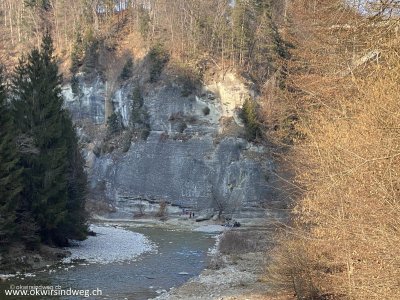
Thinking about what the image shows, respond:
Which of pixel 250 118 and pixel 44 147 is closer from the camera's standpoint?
pixel 44 147

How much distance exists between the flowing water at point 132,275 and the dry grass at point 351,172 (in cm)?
611

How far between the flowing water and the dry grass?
6.11 meters

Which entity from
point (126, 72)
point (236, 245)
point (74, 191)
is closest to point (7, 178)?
point (74, 191)

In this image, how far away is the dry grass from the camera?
4855mm

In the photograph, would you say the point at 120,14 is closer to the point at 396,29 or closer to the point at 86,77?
the point at 86,77

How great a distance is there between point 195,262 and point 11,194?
9.81m

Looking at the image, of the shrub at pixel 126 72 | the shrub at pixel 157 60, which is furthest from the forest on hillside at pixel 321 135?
the shrub at pixel 126 72

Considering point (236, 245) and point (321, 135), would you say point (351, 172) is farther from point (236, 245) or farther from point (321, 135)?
point (236, 245)

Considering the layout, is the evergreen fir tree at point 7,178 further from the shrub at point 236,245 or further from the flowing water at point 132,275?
the shrub at point 236,245

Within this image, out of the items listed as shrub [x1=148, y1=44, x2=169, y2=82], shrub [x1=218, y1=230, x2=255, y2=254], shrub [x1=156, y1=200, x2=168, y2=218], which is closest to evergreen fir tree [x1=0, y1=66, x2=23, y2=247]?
shrub [x1=218, y1=230, x2=255, y2=254]

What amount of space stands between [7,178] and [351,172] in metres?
16.9

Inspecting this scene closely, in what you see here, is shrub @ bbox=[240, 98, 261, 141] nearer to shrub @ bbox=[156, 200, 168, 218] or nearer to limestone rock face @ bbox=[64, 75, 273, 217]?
limestone rock face @ bbox=[64, 75, 273, 217]

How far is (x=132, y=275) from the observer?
1769cm

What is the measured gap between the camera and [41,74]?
922 inches
